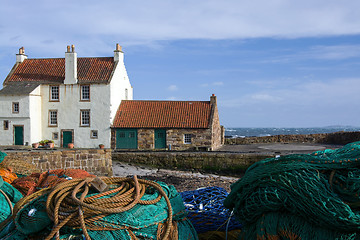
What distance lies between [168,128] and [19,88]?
482 inches

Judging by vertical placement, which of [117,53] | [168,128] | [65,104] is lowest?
[168,128]

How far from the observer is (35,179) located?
224 inches

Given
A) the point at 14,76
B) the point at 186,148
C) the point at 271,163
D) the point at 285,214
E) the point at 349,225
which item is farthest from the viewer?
the point at 14,76

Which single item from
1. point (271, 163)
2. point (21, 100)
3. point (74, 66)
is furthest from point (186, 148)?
point (271, 163)

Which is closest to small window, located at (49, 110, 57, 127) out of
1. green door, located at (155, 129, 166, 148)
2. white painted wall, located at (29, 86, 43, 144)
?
white painted wall, located at (29, 86, 43, 144)

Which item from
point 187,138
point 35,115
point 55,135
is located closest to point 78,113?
point 55,135

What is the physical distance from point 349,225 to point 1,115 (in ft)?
106

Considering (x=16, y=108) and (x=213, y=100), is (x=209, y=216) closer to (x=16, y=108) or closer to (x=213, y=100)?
(x=213, y=100)

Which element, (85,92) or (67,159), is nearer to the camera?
(67,159)

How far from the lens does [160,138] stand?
101ft

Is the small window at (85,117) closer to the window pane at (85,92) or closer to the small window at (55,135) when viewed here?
the window pane at (85,92)

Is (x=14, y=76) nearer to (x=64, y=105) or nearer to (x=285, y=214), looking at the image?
(x=64, y=105)

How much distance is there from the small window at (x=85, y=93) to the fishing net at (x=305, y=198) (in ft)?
96.0

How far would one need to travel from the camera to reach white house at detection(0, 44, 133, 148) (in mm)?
31156
